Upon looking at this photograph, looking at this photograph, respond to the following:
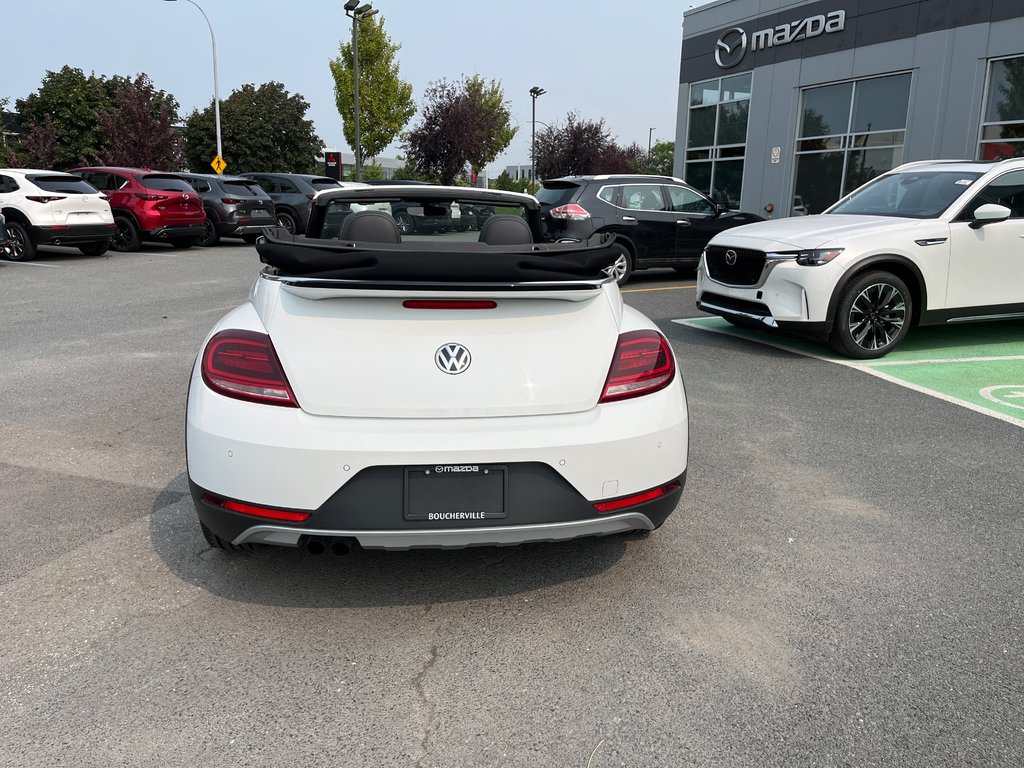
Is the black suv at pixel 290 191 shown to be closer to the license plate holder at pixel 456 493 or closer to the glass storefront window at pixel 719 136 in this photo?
the glass storefront window at pixel 719 136

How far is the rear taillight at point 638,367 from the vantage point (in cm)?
292

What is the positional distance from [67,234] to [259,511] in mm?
14891

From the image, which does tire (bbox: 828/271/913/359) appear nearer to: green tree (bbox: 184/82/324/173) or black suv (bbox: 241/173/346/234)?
black suv (bbox: 241/173/346/234)

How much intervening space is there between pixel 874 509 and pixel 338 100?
158 ft

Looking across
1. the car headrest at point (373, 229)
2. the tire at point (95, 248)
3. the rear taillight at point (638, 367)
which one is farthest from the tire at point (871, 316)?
the tire at point (95, 248)

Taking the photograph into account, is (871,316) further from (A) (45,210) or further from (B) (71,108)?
(B) (71,108)

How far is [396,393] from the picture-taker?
107 inches

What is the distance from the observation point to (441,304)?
2828 millimetres

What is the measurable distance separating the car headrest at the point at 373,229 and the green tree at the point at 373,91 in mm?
43468

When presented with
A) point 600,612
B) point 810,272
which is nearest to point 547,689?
point 600,612

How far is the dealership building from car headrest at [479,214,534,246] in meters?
15.8

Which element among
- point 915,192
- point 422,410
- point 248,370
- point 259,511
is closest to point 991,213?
point 915,192

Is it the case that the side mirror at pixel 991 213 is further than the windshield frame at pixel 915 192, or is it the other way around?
the windshield frame at pixel 915 192

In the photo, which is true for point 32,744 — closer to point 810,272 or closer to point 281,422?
point 281,422
